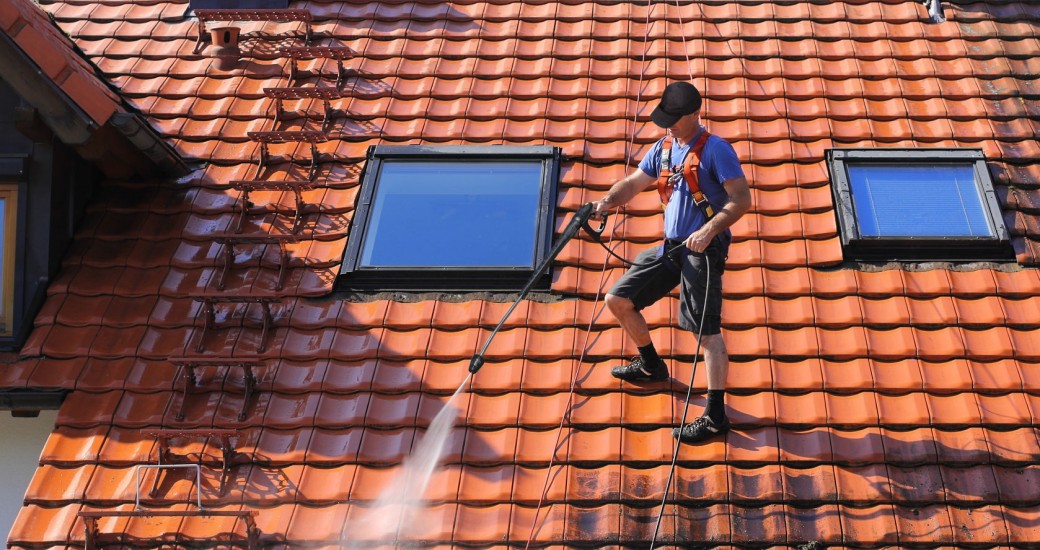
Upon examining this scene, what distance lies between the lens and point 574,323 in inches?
261

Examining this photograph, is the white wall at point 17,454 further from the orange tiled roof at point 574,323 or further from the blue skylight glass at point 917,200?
the blue skylight glass at point 917,200

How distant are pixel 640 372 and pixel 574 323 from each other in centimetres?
55

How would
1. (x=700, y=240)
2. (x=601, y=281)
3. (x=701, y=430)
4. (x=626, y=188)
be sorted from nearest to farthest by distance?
(x=700, y=240) < (x=701, y=430) < (x=626, y=188) < (x=601, y=281)

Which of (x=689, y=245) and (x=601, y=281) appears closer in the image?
(x=689, y=245)

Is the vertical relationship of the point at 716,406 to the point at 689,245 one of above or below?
below

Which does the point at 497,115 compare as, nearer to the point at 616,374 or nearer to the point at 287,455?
the point at 616,374

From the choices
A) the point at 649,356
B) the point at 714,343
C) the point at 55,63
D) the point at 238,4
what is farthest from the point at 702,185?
the point at 238,4

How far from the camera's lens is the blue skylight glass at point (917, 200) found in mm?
7027

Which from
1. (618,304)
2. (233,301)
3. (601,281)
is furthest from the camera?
(601,281)

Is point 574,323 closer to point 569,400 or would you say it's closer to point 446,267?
point 569,400

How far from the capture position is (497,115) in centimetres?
794

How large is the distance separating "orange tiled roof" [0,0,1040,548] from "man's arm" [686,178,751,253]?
84 centimetres

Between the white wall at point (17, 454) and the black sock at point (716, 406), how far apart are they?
3.47m

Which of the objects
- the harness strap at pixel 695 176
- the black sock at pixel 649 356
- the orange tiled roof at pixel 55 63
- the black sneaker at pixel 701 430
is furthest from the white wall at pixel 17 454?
the harness strap at pixel 695 176
